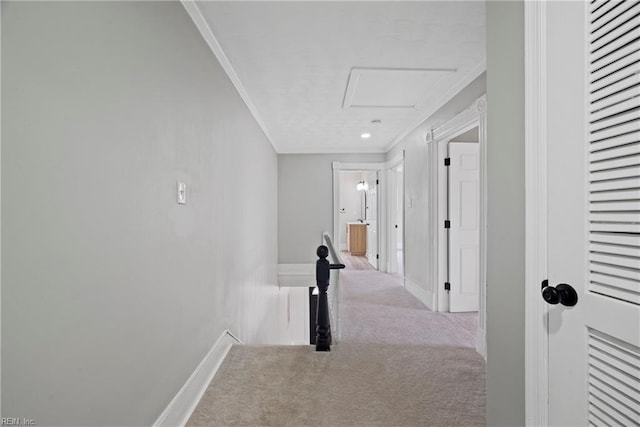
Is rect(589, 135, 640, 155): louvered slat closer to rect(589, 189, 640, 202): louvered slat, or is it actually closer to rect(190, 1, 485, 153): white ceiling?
rect(589, 189, 640, 202): louvered slat

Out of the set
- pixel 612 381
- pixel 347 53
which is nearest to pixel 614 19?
pixel 612 381

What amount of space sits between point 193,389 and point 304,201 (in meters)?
4.64

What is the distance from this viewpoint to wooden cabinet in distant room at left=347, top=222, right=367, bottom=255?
9062 millimetres

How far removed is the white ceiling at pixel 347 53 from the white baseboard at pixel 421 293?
7.18 feet

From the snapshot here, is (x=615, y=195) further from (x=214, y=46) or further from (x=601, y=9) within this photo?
(x=214, y=46)

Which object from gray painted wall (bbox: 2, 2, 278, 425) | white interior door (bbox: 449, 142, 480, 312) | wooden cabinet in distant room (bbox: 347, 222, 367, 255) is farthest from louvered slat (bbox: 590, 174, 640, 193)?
wooden cabinet in distant room (bbox: 347, 222, 367, 255)

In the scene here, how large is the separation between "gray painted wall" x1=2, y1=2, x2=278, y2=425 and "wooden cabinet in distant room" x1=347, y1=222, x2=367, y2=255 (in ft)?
23.7

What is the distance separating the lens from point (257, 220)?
4109 mm

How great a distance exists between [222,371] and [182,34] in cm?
215

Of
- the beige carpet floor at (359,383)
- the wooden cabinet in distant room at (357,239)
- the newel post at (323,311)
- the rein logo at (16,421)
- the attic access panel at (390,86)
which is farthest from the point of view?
the wooden cabinet in distant room at (357,239)

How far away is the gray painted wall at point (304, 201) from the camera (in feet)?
20.3

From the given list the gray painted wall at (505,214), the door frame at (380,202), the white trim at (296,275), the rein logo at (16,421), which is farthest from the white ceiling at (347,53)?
the white trim at (296,275)

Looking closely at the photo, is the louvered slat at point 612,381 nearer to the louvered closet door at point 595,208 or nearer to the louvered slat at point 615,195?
the louvered closet door at point 595,208

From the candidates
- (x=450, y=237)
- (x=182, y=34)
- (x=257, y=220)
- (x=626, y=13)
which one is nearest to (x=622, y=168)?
(x=626, y=13)
